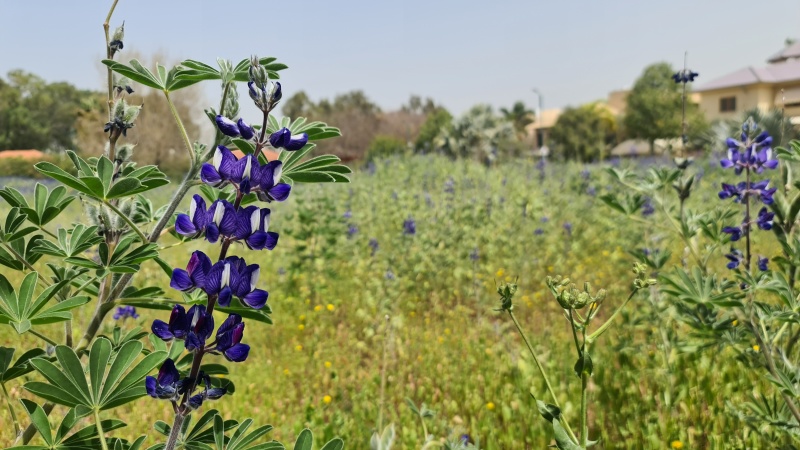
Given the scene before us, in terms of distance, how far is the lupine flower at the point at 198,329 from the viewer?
0.88m

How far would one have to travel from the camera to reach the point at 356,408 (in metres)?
2.97

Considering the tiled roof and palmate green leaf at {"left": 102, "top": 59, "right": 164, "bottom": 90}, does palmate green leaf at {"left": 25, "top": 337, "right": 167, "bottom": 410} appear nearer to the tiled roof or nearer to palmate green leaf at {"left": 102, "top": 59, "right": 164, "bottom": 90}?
palmate green leaf at {"left": 102, "top": 59, "right": 164, "bottom": 90}

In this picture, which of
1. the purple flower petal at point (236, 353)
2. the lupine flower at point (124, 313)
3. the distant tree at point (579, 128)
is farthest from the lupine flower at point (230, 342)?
the distant tree at point (579, 128)

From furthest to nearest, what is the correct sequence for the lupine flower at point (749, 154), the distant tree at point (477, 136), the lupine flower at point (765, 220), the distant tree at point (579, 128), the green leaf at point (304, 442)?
the distant tree at point (579, 128), the distant tree at point (477, 136), the lupine flower at point (749, 154), the lupine flower at point (765, 220), the green leaf at point (304, 442)

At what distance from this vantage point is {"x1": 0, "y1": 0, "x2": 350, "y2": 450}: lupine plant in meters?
0.89

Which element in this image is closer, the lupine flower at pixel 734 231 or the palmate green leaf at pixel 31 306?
the palmate green leaf at pixel 31 306

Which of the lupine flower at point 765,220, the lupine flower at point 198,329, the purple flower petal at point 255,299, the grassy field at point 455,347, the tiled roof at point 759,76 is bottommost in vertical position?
the grassy field at point 455,347

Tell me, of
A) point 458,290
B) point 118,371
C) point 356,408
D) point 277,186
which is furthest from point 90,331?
point 458,290

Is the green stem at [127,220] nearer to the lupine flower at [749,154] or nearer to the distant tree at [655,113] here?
the lupine flower at [749,154]

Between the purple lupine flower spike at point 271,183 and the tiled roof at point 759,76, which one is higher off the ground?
the tiled roof at point 759,76

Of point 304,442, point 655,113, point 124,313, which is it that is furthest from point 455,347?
point 655,113

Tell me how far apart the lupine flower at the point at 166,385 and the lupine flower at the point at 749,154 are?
7.02ft

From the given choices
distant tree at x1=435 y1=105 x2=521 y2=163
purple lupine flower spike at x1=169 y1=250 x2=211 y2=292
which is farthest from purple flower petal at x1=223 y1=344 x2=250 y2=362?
distant tree at x1=435 y1=105 x2=521 y2=163

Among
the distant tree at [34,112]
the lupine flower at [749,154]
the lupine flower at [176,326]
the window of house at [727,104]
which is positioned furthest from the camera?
the window of house at [727,104]
